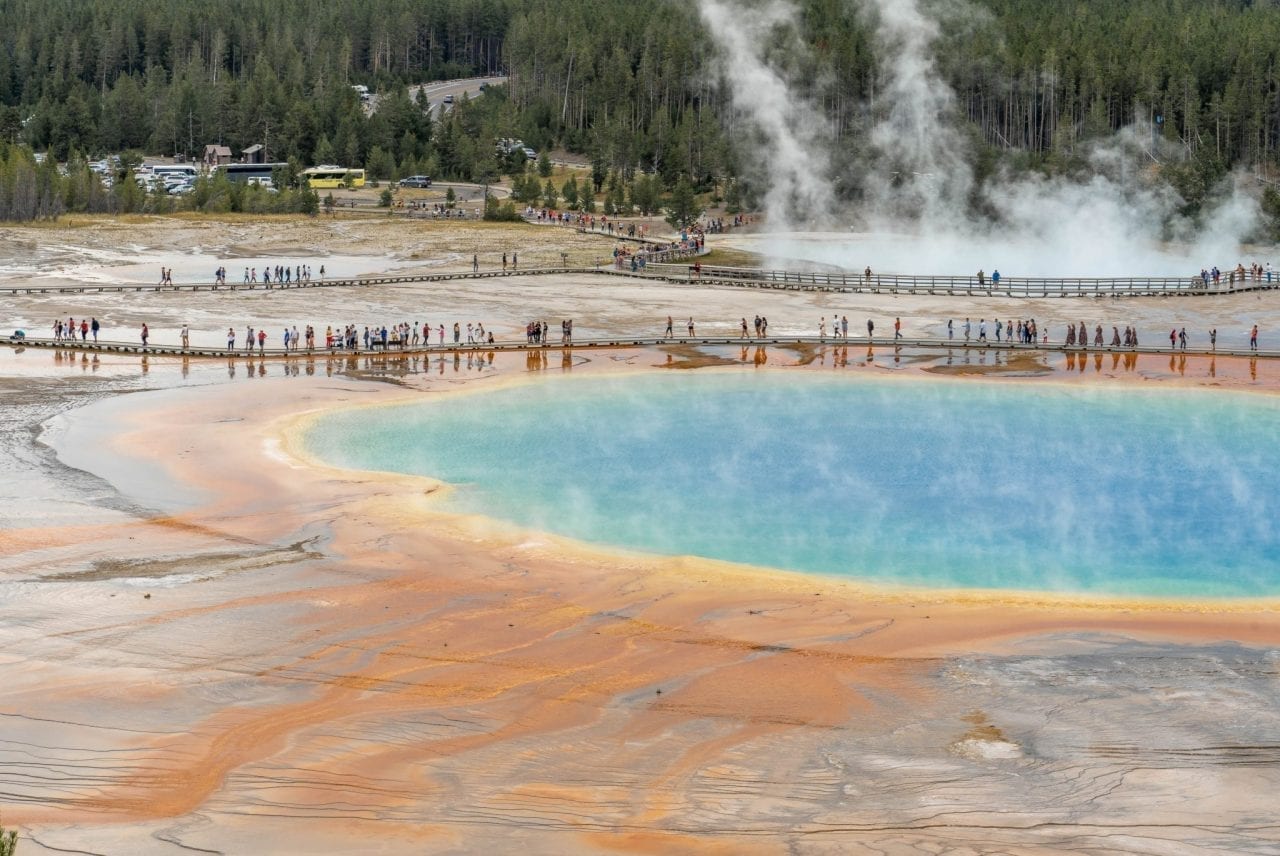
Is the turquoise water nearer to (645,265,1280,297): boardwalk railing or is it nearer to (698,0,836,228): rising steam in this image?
(645,265,1280,297): boardwalk railing

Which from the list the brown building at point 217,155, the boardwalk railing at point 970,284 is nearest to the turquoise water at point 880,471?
the boardwalk railing at point 970,284

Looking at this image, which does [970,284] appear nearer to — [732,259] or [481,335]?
[732,259]

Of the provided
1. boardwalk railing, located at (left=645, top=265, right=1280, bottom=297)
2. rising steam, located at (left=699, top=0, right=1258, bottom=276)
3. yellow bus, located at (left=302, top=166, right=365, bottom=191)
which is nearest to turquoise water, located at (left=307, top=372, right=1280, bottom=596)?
boardwalk railing, located at (left=645, top=265, right=1280, bottom=297)

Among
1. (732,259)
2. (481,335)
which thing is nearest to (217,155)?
(732,259)

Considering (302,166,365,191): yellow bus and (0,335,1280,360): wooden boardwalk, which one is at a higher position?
(302,166,365,191): yellow bus

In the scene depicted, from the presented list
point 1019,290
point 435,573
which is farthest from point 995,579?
point 1019,290

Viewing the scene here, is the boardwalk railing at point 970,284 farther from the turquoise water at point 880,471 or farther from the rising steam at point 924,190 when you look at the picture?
the turquoise water at point 880,471

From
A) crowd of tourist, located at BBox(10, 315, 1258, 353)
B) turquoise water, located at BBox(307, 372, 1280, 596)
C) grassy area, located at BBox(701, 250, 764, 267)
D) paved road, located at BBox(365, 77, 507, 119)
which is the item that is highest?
paved road, located at BBox(365, 77, 507, 119)

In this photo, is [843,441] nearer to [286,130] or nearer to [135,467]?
[135,467]
